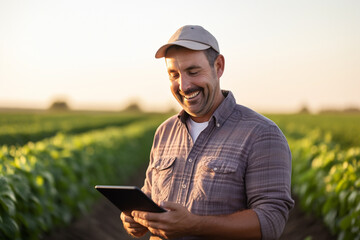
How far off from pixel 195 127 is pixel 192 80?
351mm

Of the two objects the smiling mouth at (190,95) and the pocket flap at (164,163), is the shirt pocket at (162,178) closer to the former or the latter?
the pocket flap at (164,163)

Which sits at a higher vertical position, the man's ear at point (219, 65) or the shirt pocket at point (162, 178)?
the man's ear at point (219, 65)

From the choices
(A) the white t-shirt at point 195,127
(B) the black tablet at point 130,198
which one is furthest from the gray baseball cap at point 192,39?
(B) the black tablet at point 130,198

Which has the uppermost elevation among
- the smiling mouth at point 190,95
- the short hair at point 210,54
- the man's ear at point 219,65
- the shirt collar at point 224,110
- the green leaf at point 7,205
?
the short hair at point 210,54

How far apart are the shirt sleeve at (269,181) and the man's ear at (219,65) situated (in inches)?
20.0

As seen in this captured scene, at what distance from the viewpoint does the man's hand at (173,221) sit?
228 cm

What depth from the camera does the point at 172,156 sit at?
9.04 ft

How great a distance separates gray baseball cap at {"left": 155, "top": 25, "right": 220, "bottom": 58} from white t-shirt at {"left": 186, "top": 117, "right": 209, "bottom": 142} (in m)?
0.48

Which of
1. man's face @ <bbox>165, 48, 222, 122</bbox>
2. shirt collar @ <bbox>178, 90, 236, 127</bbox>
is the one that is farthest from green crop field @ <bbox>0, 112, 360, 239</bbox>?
shirt collar @ <bbox>178, 90, 236, 127</bbox>

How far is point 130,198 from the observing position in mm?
2391

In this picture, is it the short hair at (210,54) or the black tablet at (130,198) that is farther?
the short hair at (210,54)

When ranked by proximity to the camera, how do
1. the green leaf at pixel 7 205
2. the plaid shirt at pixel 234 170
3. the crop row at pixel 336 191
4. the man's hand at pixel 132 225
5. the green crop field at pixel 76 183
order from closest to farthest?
the plaid shirt at pixel 234 170 → the man's hand at pixel 132 225 → the green leaf at pixel 7 205 → the green crop field at pixel 76 183 → the crop row at pixel 336 191

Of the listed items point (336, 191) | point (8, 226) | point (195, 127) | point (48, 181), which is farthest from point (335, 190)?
point (8, 226)

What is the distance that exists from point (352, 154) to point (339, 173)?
1.04m
